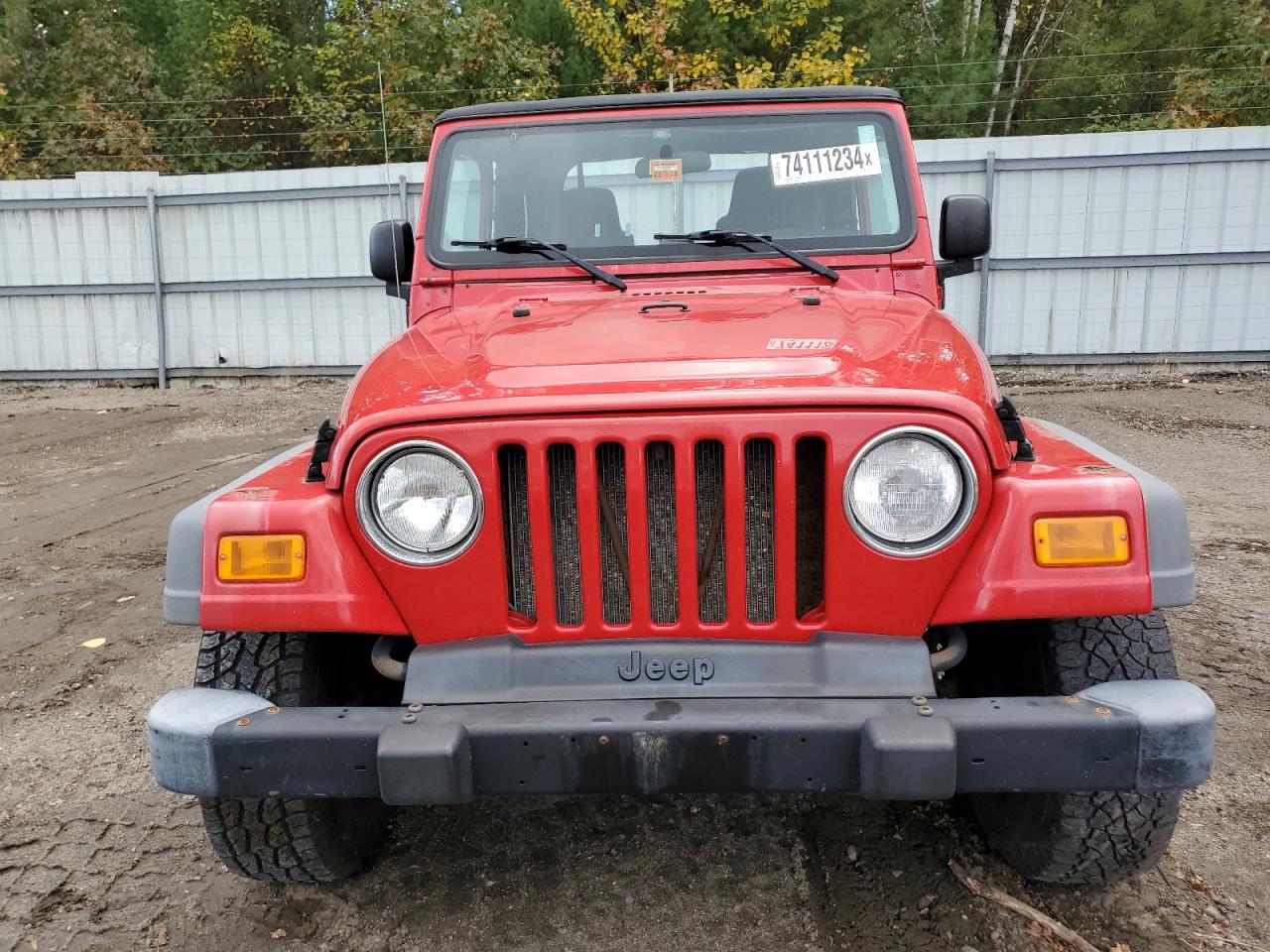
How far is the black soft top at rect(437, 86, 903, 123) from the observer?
10.6 feet

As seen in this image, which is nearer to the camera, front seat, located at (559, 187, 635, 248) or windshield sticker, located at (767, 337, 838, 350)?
windshield sticker, located at (767, 337, 838, 350)

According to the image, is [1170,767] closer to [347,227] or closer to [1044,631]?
[1044,631]

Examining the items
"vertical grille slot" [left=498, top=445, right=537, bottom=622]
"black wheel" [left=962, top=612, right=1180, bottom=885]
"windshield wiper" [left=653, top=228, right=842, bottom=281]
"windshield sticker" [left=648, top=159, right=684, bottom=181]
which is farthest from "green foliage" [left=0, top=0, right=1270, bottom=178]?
"vertical grille slot" [left=498, top=445, right=537, bottom=622]

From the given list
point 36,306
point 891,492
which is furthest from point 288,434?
point 891,492

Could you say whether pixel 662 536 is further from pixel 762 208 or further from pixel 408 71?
pixel 408 71

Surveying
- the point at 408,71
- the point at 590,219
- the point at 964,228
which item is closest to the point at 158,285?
the point at 408,71

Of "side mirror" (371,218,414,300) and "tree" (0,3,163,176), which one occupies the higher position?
"tree" (0,3,163,176)

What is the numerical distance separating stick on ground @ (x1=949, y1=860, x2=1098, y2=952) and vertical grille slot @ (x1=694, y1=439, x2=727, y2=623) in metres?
0.96

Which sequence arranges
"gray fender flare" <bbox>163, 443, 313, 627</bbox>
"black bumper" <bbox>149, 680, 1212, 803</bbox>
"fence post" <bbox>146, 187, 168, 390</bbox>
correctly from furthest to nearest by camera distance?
"fence post" <bbox>146, 187, 168, 390</bbox>
"gray fender flare" <bbox>163, 443, 313, 627</bbox>
"black bumper" <bbox>149, 680, 1212, 803</bbox>

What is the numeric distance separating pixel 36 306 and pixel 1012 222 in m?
11.6

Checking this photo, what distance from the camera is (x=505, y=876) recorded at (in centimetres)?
250

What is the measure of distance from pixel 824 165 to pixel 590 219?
0.73 metres

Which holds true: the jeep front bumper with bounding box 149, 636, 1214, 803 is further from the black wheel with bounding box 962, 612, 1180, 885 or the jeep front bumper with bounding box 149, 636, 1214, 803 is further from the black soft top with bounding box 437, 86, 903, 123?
the black soft top with bounding box 437, 86, 903, 123

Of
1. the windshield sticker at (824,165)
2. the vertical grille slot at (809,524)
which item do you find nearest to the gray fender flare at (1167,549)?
the vertical grille slot at (809,524)
